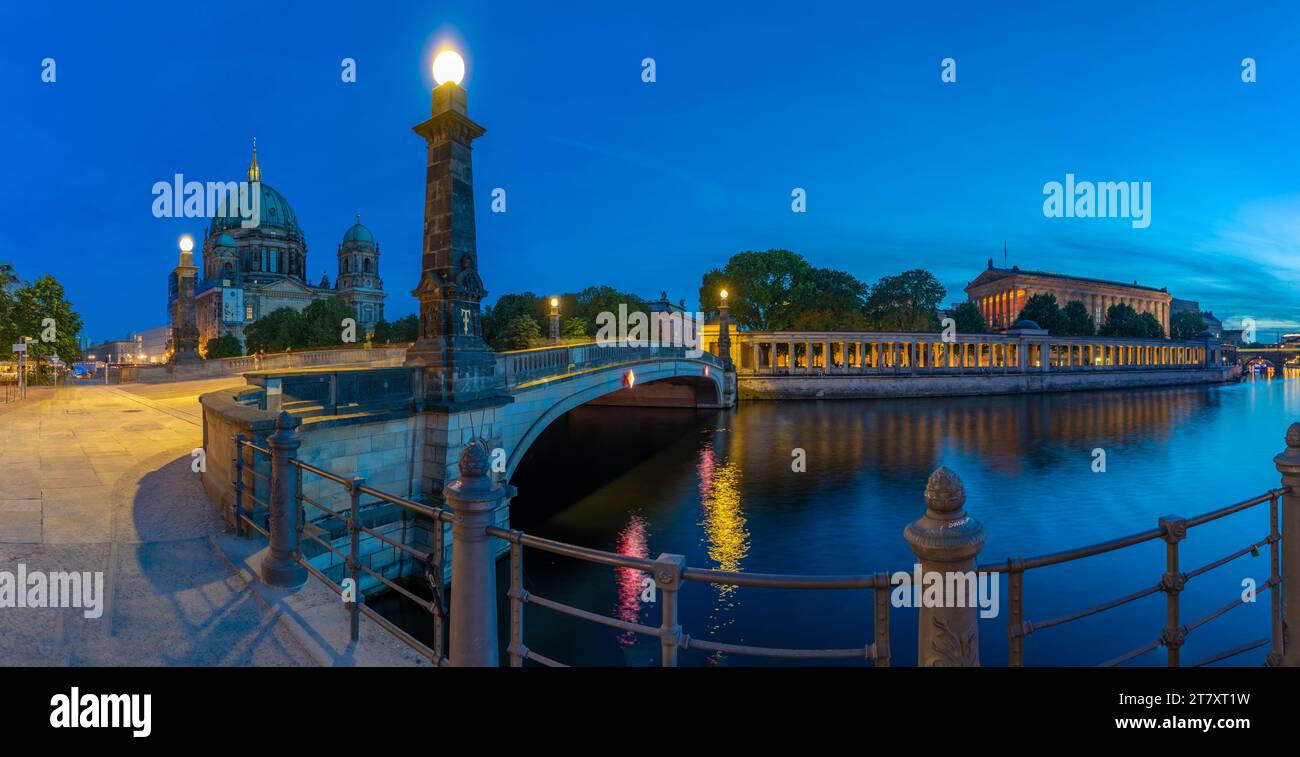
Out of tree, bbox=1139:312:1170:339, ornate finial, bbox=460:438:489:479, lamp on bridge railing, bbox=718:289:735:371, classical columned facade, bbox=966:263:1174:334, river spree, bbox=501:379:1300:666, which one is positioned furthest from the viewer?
classical columned facade, bbox=966:263:1174:334

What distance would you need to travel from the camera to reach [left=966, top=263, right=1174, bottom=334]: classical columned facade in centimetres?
13012

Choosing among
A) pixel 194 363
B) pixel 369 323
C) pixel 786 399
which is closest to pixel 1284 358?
pixel 786 399

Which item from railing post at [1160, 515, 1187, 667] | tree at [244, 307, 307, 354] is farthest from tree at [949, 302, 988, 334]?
railing post at [1160, 515, 1187, 667]

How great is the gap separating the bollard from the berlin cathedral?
3925 inches

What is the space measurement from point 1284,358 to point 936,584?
27381cm

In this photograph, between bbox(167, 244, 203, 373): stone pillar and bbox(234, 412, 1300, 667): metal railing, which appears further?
bbox(167, 244, 203, 373): stone pillar

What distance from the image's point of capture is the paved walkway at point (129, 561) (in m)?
4.46

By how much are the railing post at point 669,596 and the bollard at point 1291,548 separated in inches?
183

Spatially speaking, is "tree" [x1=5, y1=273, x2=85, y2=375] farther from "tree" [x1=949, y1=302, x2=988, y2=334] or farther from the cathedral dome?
"tree" [x1=949, y1=302, x2=988, y2=334]

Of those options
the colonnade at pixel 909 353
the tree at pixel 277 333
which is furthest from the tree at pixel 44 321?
the colonnade at pixel 909 353

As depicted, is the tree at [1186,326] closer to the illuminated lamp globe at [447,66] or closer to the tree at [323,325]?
the tree at [323,325]

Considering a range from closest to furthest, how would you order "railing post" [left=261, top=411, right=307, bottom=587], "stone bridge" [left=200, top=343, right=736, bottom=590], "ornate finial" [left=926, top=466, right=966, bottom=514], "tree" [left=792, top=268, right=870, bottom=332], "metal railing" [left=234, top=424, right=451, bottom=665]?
"ornate finial" [left=926, top=466, right=966, bottom=514]
"metal railing" [left=234, top=424, right=451, bottom=665]
"railing post" [left=261, top=411, right=307, bottom=587]
"stone bridge" [left=200, top=343, right=736, bottom=590]
"tree" [left=792, top=268, right=870, bottom=332]

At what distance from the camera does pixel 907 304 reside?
267 feet
